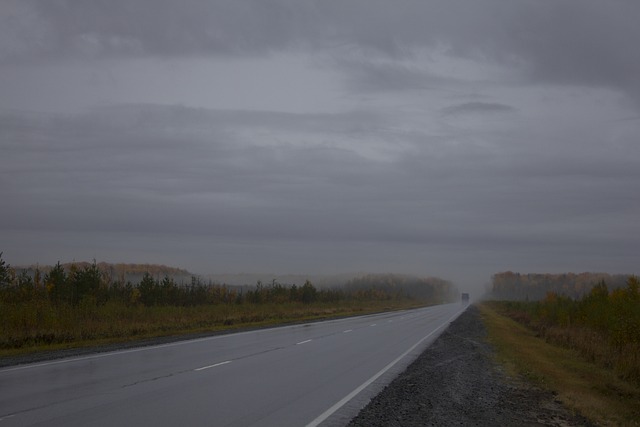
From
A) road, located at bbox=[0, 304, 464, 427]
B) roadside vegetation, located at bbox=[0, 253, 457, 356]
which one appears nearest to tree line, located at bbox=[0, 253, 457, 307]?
roadside vegetation, located at bbox=[0, 253, 457, 356]

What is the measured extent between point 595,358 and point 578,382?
6.71 metres

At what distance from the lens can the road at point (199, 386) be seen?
9.67m

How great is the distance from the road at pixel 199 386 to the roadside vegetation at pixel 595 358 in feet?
13.2

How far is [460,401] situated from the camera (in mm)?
12750

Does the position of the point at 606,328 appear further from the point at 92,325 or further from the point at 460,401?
the point at 92,325

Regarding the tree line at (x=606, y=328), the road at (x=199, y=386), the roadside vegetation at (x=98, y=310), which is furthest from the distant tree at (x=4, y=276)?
the tree line at (x=606, y=328)

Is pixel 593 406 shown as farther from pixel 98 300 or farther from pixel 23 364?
pixel 98 300

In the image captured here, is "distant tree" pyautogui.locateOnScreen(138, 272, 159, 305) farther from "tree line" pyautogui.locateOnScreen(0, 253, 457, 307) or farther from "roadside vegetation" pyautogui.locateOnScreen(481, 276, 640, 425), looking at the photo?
"roadside vegetation" pyautogui.locateOnScreen(481, 276, 640, 425)

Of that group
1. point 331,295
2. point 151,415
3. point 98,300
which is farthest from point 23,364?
point 331,295

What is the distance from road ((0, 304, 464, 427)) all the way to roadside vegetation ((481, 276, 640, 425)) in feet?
13.2

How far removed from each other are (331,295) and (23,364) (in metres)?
71.8

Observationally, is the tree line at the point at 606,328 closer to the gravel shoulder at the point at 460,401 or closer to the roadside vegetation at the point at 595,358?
the roadside vegetation at the point at 595,358

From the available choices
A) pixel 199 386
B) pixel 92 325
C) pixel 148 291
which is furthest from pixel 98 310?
pixel 199 386

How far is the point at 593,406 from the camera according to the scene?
12906mm
